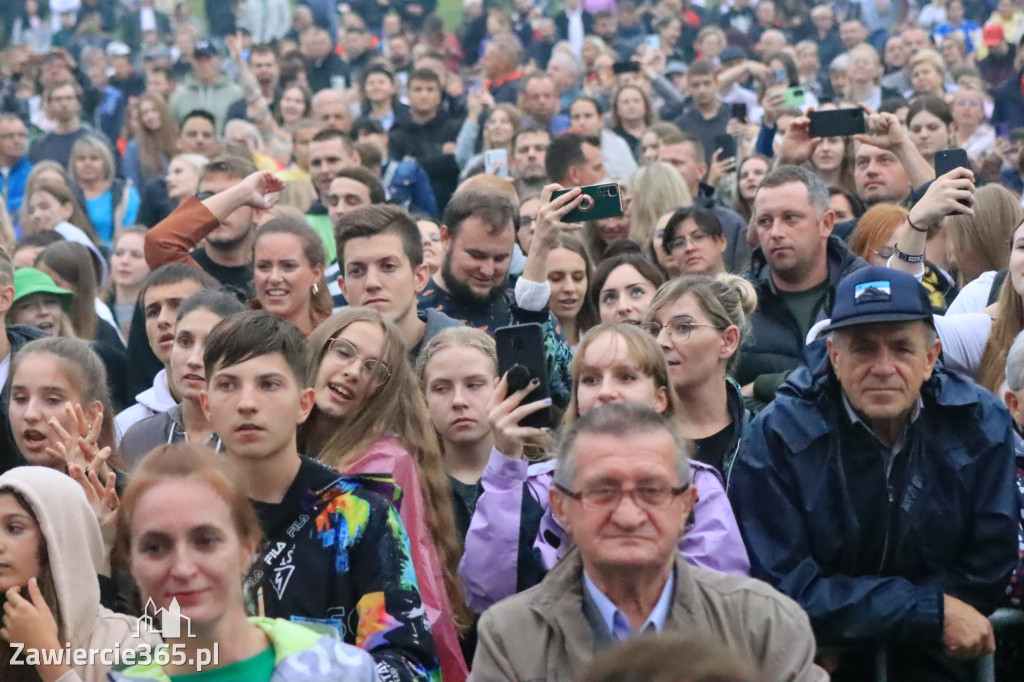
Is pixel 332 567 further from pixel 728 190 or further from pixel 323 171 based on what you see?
pixel 728 190

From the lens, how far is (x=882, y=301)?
14.5ft

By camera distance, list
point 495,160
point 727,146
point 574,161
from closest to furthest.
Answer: point 574,161 → point 495,160 → point 727,146

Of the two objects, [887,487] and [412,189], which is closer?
[887,487]

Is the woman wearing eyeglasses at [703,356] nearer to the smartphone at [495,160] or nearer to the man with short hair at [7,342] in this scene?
the man with short hair at [7,342]

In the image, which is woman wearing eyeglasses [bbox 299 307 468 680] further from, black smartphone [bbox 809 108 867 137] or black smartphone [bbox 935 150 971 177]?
black smartphone [bbox 809 108 867 137]

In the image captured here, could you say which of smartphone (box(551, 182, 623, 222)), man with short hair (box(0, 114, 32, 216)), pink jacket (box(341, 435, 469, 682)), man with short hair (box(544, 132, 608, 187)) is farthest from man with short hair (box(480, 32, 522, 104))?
pink jacket (box(341, 435, 469, 682))

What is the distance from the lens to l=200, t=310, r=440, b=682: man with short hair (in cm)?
403

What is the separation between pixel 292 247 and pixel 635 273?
A: 1541mm

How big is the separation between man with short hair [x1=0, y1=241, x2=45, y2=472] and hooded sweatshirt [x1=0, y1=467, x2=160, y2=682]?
4.89 ft

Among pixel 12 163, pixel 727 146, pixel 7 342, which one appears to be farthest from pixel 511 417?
pixel 12 163

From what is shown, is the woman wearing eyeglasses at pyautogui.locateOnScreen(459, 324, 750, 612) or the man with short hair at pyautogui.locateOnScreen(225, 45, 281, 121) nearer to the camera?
the woman wearing eyeglasses at pyautogui.locateOnScreen(459, 324, 750, 612)

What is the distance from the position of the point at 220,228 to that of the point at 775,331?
10.7 feet

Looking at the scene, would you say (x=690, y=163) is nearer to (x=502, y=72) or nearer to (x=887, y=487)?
(x=502, y=72)

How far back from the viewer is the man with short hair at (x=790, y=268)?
21.3 feet
